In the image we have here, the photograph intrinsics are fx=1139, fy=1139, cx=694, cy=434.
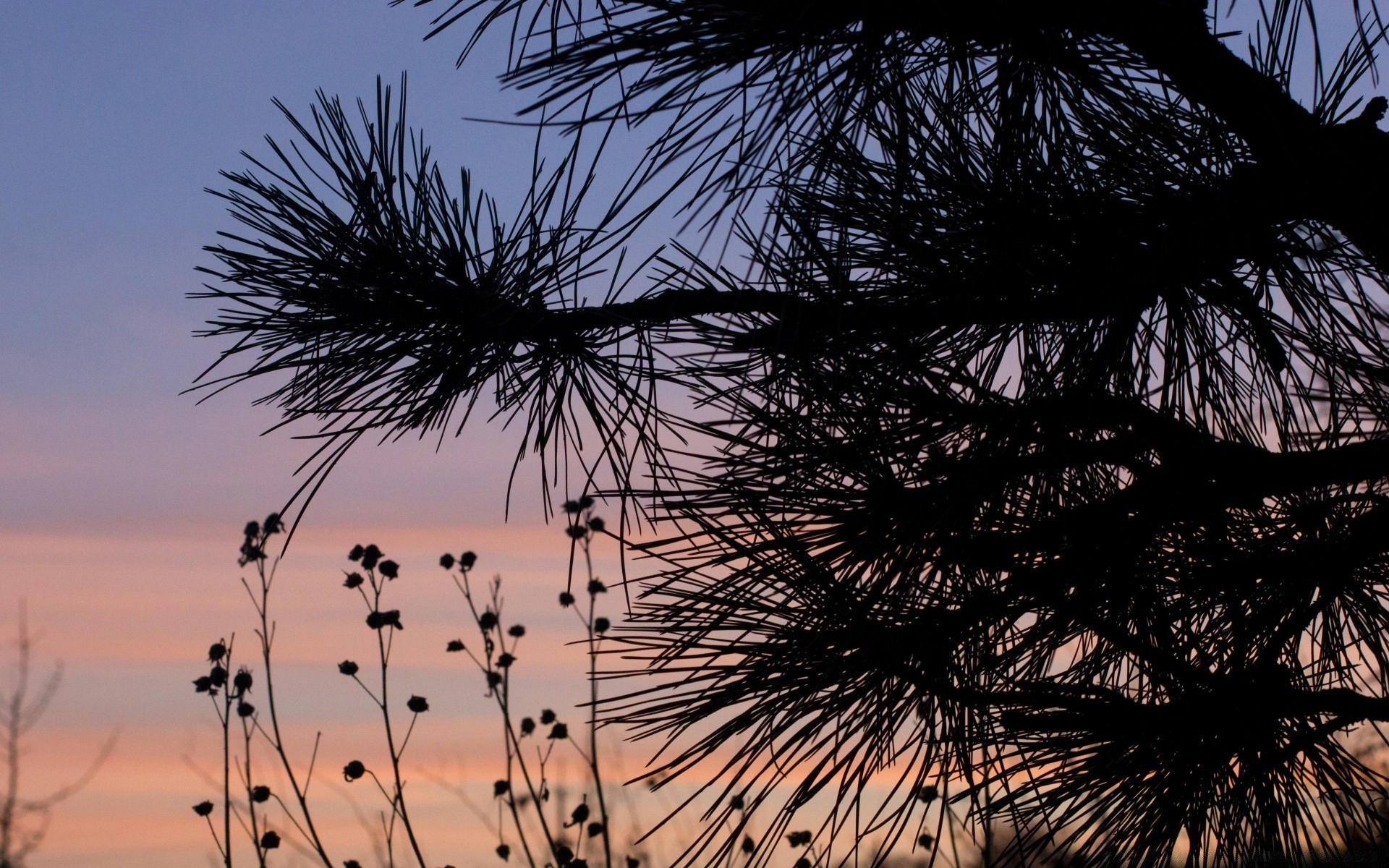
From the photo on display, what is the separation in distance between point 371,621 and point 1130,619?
158 centimetres

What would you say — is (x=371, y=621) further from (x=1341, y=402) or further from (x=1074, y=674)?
(x=1341, y=402)

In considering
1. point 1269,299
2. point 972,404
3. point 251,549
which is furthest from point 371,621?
point 1269,299

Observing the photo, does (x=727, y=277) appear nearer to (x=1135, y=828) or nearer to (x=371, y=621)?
(x=1135, y=828)

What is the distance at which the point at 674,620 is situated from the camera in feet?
5.32

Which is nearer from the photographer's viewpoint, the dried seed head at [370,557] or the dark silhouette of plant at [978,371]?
the dark silhouette of plant at [978,371]

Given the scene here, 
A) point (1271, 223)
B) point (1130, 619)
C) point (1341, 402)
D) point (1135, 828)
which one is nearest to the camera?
point (1271, 223)

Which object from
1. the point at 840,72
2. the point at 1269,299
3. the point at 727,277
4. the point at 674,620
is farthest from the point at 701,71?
the point at 1269,299

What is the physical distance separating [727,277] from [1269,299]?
0.85 m

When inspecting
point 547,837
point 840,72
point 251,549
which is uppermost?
point 840,72

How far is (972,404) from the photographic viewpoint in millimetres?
1743

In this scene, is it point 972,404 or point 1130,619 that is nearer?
point 972,404

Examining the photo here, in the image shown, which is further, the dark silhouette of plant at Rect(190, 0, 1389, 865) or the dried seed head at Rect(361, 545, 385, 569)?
the dried seed head at Rect(361, 545, 385, 569)

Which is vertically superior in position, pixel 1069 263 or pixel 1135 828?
pixel 1069 263

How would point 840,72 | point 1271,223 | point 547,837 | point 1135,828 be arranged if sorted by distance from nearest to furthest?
point 840,72 < point 1271,223 < point 1135,828 < point 547,837
